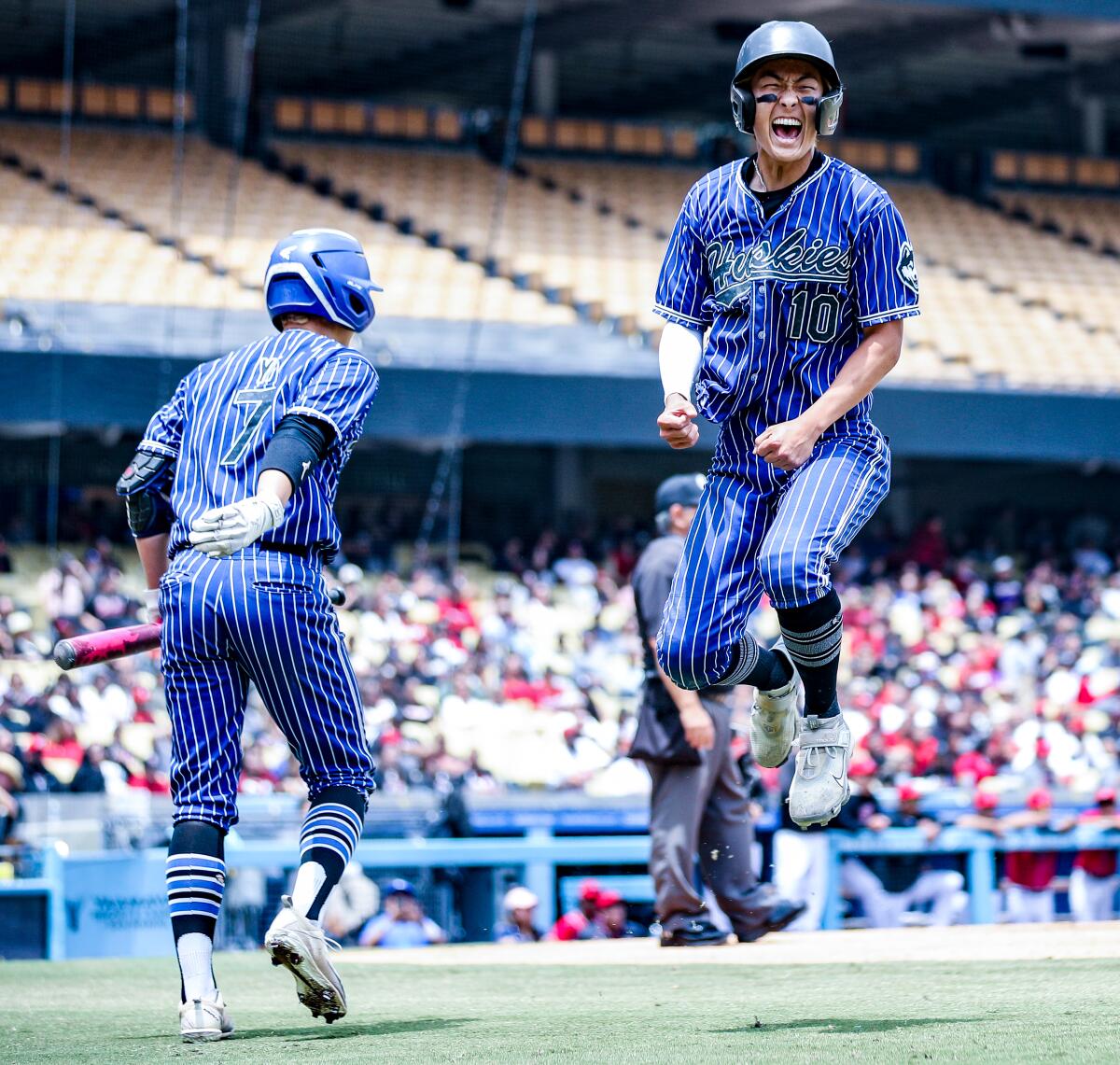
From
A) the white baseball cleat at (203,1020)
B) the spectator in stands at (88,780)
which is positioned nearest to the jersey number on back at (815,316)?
the white baseball cleat at (203,1020)

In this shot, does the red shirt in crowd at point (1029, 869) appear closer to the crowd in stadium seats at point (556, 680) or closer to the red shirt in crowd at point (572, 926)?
the crowd in stadium seats at point (556, 680)

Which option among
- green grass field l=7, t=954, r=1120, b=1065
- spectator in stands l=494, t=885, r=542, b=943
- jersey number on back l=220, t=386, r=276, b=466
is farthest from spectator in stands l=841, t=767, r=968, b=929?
jersey number on back l=220, t=386, r=276, b=466

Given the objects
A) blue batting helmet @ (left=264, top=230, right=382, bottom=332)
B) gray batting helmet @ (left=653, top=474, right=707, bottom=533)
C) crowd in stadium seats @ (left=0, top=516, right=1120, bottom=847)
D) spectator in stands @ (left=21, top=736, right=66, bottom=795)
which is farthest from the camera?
crowd in stadium seats @ (left=0, top=516, right=1120, bottom=847)

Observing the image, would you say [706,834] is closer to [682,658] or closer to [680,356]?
[682,658]

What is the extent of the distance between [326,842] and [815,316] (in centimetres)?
183

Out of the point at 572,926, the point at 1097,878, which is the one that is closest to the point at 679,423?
the point at 572,926

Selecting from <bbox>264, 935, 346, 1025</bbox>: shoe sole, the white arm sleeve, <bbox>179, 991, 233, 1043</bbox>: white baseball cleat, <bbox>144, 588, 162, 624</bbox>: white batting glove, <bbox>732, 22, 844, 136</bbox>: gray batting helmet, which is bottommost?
<bbox>179, 991, 233, 1043</bbox>: white baseball cleat

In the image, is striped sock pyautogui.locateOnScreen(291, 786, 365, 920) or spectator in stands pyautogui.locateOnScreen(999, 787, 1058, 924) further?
spectator in stands pyautogui.locateOnScreen(999, 787, 1058, 924)

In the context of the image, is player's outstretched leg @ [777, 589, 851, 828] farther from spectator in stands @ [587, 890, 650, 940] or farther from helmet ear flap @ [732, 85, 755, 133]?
spectator in stands @ [587, 890, 650, 940]

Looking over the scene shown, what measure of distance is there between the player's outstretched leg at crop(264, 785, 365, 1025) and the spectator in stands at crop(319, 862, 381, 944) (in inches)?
204

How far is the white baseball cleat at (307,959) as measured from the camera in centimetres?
448

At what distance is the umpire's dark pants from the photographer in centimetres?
794

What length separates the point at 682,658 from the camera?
16.2 ft

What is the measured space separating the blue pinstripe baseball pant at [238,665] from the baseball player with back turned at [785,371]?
2.89 ft
